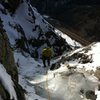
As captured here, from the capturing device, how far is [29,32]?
31234 millimetres

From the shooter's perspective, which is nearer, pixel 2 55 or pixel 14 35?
pixel 2 55

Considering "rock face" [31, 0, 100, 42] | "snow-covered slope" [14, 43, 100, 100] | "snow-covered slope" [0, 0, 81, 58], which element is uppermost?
"rock face" [31, 0, 100, 42]

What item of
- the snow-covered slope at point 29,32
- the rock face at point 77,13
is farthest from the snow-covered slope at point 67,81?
the rock face at point 77,13

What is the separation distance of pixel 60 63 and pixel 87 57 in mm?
1938

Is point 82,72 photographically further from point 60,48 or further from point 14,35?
point 60,48

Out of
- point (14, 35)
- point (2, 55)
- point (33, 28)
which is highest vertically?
point (33, 28)

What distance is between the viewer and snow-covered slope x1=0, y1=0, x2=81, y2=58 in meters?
28.2

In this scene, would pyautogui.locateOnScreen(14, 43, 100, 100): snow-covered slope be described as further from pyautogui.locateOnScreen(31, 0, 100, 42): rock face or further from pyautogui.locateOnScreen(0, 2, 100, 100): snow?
pyautogui.locateOnScreen(31, 0, 100, 42): rock face

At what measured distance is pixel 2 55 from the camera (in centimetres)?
1077

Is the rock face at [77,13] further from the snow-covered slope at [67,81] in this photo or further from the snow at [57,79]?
the snow-covered slope at [67,81]

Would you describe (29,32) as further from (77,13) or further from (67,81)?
(77,13)

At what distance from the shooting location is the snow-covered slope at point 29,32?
2816cm

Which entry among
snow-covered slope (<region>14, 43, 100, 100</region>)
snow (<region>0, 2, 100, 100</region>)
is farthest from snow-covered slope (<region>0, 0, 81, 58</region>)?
snow-covered slope (<region>14, 43, 100, 100</region>)

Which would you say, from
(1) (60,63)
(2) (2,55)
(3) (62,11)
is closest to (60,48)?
(1) (60,63)
